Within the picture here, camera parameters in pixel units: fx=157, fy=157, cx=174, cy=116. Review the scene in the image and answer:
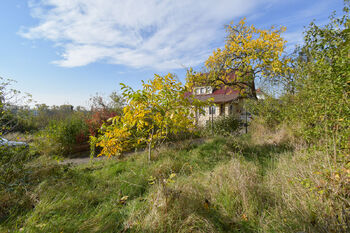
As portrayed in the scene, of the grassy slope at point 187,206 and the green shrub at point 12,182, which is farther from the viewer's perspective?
the green shrub at point 12,182

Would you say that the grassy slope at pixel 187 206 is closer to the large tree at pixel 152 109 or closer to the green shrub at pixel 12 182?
the green shrub at pixel 12 182

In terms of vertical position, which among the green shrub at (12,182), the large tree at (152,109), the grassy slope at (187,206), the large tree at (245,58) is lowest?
the grassy slope at (187,206)

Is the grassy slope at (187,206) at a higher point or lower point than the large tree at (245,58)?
lower

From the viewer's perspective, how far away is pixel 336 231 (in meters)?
1.47

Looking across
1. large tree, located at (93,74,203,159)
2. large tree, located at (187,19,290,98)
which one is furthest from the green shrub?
large tree, located at (187,19,290,98)

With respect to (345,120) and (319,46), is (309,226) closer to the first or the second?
(345,120)

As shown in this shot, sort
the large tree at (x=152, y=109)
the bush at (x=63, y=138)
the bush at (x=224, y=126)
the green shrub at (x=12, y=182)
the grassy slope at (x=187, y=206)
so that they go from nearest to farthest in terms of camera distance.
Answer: the grassy slope at (x=187, y=206)
the green shrub at (x=12, y=182)
the large tree at (x=152, y=109)
the bush at (x=63, y=138)
the bush at (x=224, y=126)

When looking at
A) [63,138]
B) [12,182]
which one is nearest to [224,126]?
[63,138]

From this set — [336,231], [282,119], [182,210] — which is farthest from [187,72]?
[336,231]

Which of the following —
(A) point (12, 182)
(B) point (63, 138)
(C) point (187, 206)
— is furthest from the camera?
(B) point (63, 138)

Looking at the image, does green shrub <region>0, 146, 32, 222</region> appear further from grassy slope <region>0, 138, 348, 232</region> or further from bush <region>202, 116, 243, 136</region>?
bush <region>202, 116, 243, 136</region>

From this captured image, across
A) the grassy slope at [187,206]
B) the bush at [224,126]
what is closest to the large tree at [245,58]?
the bush at [224,126]

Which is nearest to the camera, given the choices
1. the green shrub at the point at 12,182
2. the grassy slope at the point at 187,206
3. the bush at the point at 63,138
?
the grassy slope at the point at 187,206

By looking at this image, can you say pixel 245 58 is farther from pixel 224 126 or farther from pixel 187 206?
pixel 187 206
